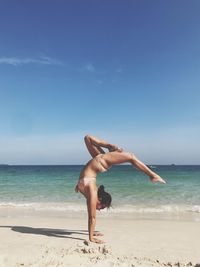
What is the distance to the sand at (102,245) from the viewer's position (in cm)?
596

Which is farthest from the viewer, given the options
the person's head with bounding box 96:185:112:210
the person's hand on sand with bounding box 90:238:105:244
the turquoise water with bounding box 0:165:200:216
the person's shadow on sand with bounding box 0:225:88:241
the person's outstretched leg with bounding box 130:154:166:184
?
the turquoise water with bounding box 0:165:200:216

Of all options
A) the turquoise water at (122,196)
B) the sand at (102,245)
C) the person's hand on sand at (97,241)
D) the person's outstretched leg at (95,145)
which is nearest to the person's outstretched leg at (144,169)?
the person's outstretched leg at (95,145)

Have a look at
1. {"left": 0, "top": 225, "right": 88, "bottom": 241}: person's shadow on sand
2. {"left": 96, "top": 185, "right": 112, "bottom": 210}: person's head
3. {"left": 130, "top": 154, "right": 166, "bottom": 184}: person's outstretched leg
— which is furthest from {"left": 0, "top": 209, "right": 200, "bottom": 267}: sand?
{"left": 130, "top": 154, "right": 166, "bottom": 184}: person's outstretched leg

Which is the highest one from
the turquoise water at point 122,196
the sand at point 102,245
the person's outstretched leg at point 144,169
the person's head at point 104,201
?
the person's outstretched leg at point 144,169

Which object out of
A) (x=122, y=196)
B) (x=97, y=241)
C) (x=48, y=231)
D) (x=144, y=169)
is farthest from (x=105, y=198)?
(x=122, y=196)

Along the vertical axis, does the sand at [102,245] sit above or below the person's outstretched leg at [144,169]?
below

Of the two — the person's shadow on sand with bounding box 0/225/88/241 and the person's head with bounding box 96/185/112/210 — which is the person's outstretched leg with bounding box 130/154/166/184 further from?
the person's shadow on sand with bounding box 0/225/88/241

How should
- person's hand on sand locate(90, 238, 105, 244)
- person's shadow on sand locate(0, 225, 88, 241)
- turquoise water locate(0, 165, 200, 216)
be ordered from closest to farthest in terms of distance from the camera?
1. person's hand on sand locate(90, 238, 105, 244)
2. person's shadow on sand locate(0, 225, 88, 241)
3. turquoise water locate(0, 165, 200, 216)

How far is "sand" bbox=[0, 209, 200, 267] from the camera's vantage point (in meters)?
5.96

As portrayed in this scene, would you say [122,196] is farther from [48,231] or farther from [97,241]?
[97,241]

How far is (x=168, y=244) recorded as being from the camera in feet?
23.5

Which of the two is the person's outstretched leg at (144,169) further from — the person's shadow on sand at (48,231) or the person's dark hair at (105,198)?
the person's shadow on sand at (48,231)

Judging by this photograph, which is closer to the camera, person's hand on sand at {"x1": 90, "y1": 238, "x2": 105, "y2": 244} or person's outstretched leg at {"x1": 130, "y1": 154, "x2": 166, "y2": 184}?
person's outstretched leg at {"x1": 130, "y1": 154, "x2": 166, "y2": 184}

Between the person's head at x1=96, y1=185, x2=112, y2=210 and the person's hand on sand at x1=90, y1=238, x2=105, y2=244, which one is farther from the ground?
the person's head at x1=96, y1=185, x2=112, y2=210
